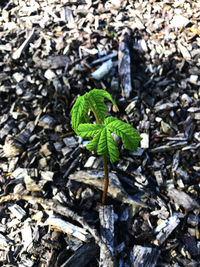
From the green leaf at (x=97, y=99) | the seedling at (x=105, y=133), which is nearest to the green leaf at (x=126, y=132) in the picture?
the seedling at (x=105, y=133)

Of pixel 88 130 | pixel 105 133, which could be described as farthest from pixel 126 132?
pixel 88 130

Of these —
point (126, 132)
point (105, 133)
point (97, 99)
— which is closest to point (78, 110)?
point (97, 99)

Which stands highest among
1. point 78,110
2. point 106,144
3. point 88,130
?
point 78,110

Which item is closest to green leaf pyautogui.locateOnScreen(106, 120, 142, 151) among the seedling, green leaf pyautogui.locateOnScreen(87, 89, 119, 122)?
the seedling

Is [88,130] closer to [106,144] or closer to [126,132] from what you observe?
[106,144]

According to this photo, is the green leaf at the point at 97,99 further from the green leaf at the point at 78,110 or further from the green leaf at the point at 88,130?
the green leaf at the point at 88,130

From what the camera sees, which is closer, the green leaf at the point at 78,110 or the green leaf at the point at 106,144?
the green leaf at the point at 106,144

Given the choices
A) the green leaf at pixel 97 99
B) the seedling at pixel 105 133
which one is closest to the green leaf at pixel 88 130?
the seedling at pixel 105 133

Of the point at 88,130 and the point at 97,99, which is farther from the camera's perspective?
the point at 97,99

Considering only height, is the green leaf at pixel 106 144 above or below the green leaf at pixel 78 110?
below

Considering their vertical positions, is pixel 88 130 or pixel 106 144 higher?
pixel 88 130

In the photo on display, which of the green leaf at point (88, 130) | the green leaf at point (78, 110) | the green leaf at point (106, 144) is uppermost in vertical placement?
the green leaf at point (78, 110)

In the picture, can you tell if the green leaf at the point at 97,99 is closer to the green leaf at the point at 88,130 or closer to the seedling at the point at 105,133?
the seedling at the point at 105,133
